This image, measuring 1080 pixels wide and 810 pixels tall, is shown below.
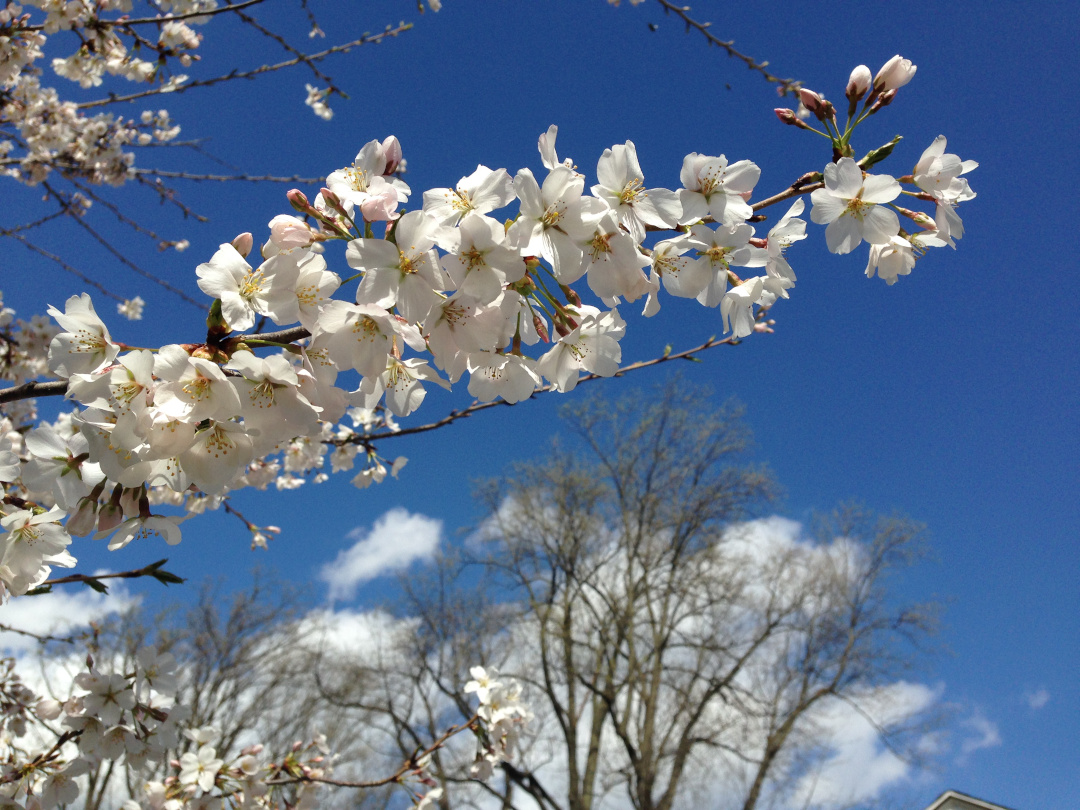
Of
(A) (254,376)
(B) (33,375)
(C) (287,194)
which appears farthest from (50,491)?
(B) (33,375)

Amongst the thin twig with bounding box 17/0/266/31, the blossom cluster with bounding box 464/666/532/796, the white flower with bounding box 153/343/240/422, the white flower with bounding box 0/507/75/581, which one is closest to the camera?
the white flower with bounding box 153/343/240/422

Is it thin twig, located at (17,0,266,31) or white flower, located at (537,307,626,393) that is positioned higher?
thin twig, located at (17,0,266,31)

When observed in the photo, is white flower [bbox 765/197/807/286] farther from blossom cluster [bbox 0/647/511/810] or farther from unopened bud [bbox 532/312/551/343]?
blossom cluster [bbox 0/647/511/810]

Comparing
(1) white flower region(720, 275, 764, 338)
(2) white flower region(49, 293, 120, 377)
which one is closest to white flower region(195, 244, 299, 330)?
(2) white flower region(49, 293, 120, 377)

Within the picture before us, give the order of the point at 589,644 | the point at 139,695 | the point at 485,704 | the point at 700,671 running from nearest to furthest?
the point at 139,695, the point at 485,704, the point at 700,671, the point at 589,644

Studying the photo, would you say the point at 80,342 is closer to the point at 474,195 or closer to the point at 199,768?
the point at 474,195

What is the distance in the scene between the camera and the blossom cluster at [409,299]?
85 centimetres

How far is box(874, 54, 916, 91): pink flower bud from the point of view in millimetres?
1083

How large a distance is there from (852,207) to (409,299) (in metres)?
0.77

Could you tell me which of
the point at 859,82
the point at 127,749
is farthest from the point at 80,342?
the point at 127,749

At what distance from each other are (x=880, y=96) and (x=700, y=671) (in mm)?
11478

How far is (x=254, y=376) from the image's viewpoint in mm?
835

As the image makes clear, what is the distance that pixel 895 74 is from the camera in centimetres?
109

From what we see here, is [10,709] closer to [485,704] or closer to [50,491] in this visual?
[485,704]
